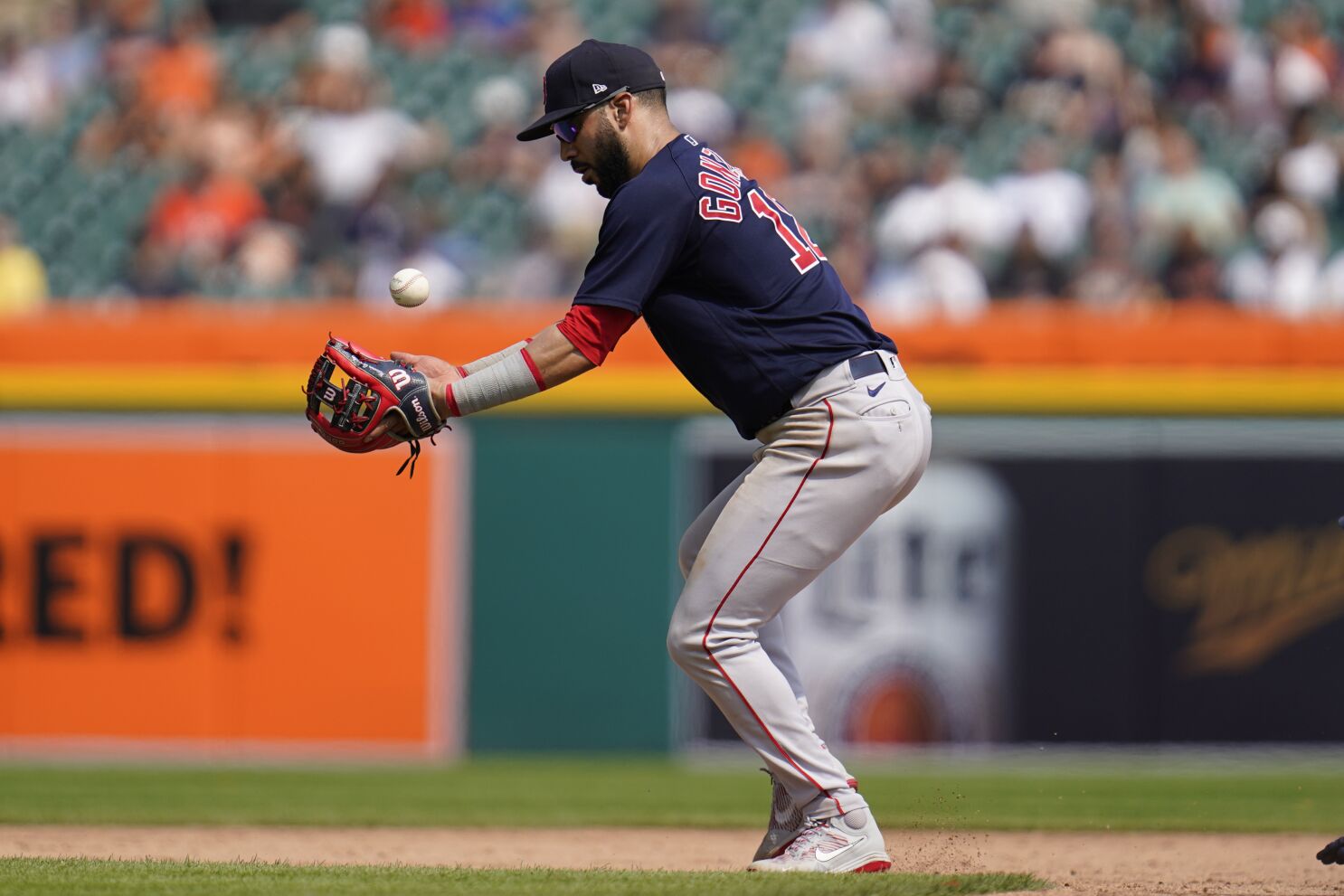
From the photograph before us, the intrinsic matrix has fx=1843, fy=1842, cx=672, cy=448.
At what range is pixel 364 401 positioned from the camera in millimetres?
4191

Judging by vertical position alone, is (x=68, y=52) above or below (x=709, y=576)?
above

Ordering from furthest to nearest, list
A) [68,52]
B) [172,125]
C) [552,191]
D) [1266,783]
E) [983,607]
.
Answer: [68,52] → [172,125] → [552,191] → [983,607] → [1266,783]

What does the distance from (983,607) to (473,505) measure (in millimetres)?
2327

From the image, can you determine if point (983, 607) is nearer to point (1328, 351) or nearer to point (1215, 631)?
point (1215, 631)

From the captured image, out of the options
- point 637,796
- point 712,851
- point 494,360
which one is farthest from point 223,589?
point 494,360

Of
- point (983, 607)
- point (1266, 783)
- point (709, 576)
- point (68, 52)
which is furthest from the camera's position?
point (68, 52)

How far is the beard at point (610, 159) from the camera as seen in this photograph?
4285mm

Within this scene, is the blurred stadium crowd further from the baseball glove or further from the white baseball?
the baseball glove

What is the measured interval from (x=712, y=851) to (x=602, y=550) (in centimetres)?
302

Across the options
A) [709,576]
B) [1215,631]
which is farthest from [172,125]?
[709,576]

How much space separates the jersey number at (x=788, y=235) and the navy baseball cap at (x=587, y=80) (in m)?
0.38

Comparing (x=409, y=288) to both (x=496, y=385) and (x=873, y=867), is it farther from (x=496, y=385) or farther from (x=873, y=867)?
(x=873, y=867)

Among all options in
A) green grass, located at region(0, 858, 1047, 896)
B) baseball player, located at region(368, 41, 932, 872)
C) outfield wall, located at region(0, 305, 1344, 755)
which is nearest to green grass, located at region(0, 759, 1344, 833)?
outfield wall, located at region(0, 305, 1344, 755)

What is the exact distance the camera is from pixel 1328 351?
26.3 ft
